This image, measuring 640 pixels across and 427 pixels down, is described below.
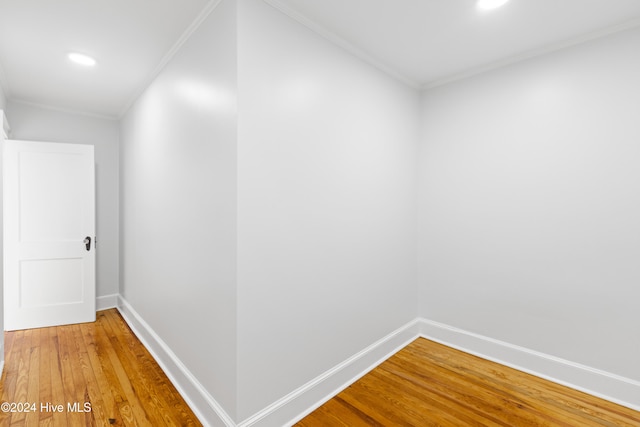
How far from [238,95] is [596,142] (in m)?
2.50

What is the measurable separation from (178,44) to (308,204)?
1.55 metres

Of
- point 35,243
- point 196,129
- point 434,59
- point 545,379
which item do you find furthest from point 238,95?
point 35,243

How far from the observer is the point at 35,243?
3.45 metres

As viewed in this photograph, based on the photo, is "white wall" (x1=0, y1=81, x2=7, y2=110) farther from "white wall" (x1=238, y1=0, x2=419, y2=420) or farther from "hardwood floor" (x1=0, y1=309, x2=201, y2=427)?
"white wall" (x1=238, y1=0, x2=419, y2=420)

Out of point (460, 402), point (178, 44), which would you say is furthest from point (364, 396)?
point (178, 44)

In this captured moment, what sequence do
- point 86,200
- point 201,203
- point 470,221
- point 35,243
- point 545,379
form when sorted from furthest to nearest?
point 86,200 < point 35,243 < point 470,221 < point 545,379 < point 201,203

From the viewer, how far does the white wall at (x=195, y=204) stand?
1713mm

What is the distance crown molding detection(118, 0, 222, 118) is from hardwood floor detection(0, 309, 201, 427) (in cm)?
252

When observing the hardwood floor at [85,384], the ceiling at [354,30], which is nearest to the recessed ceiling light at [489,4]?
the ceiling at [354,30]

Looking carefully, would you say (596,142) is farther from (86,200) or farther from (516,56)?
(86,200)

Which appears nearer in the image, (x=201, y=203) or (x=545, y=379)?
(x=201, y=203)

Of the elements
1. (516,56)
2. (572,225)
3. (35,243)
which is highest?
(516,56)

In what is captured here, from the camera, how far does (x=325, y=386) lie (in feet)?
6.93

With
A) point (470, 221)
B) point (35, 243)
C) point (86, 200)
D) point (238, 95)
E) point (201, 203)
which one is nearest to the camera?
point (238, 95)
